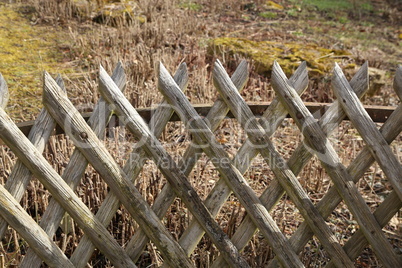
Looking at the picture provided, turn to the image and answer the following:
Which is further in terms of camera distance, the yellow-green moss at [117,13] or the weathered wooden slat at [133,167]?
the yellow-green moss at [117,13]

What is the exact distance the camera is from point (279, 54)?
5.01m

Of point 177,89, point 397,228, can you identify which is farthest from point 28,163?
point 397,228

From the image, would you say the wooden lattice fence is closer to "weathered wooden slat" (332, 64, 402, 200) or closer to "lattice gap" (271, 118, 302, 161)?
"weathered wooden slat" (332, 64, 402, 200)

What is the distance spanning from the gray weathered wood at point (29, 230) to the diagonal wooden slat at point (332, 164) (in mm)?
1181

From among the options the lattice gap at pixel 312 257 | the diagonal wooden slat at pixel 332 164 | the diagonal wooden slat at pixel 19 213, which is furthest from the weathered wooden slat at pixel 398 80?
the diagonal wooden slat at pixel 19 213

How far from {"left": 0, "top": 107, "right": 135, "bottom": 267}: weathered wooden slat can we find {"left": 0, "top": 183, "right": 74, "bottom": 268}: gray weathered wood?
106mm

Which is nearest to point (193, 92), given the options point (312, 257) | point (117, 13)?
point (312, 257)

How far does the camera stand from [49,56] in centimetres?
Answer: 509

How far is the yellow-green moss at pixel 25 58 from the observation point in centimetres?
378

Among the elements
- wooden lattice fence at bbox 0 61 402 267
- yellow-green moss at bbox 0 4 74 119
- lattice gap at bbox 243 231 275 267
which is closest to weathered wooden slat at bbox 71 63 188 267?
wooden lattice fence at bbox 0 61 402 267

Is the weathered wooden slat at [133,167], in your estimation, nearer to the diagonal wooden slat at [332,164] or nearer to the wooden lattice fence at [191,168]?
the wooden lattice fence at [191,168]

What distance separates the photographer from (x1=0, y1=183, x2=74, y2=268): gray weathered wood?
1.68 metres

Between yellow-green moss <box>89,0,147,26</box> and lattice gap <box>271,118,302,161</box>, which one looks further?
yellow-green moss <box>89,0,147,26</box>

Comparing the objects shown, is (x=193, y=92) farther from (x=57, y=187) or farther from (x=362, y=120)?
(x=57, y=187)
